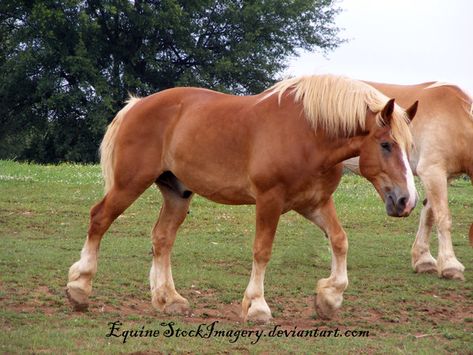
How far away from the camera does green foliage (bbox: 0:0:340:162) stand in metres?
32.8

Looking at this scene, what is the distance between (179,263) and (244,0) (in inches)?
1112

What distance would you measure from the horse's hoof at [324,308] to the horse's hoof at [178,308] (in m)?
1.17

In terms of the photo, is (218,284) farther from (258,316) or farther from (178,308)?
(258,316)

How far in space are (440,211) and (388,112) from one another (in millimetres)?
3446

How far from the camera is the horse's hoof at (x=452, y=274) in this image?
914cm

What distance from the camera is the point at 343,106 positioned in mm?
6551

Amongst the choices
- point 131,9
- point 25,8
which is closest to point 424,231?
point 131,9

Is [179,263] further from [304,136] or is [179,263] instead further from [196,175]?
[304,136]

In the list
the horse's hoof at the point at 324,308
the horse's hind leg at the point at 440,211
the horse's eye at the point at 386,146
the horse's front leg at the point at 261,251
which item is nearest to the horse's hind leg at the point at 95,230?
the horse's front leg at the point at 261,251

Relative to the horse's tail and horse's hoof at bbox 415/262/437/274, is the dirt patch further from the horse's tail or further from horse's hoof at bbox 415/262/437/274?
horse's hoof at bbox 415/262/437/274

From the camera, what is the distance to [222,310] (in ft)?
24.1

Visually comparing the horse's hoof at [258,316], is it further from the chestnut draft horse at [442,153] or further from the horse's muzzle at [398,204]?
the chestnut draft horse at [442,153]

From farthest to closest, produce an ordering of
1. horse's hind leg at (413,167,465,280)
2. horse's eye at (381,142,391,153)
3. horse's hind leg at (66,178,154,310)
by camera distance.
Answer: horse's hind leg at (413,167,465,280) → horse's hind leg at (66,178,154,310) → horse's eye at (381,142,391,153)

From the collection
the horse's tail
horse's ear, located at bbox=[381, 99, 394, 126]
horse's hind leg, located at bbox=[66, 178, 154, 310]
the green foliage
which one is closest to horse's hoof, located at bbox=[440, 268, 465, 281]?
horse's ear, located at bbox=[381, 99, 394, 126]
